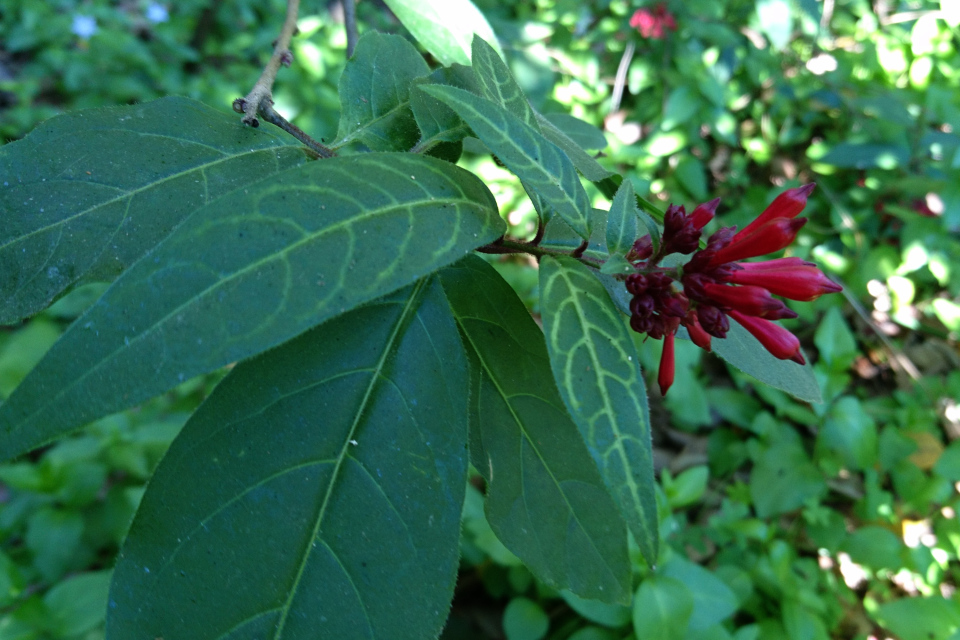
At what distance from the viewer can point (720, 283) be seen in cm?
64

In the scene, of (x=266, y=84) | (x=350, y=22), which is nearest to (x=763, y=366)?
(x=266, y=84)

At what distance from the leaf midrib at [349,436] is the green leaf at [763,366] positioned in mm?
347

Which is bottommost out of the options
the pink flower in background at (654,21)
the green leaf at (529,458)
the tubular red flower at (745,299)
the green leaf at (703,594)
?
the green leaf at (703,594)

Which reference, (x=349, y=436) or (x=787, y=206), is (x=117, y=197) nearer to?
(x=349, y=436)

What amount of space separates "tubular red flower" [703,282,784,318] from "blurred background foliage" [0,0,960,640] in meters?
0.51

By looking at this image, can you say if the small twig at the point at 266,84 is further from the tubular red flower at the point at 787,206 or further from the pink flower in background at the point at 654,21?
the pink flower in background at the point at 654,21

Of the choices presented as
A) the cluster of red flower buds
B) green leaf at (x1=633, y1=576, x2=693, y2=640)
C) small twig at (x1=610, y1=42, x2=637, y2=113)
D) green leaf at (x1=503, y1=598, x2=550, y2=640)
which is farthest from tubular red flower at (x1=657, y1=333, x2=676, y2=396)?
small twig at (x1=610, y1=42, x2=637, y2=113)

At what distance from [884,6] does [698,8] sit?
1657mm

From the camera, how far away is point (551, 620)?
6.09ft

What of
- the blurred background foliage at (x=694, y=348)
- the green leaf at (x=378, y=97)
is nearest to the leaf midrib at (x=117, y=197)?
the green leaf at (x=378, y=97)

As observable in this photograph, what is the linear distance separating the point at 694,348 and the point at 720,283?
1534 mm

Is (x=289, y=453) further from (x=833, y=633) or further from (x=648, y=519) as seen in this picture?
(x=833, y=633)

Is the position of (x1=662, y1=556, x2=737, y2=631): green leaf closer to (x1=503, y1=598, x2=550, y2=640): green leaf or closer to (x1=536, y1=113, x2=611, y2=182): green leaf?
(x1=503, y1=598, x2=550, y2=640): green leaf

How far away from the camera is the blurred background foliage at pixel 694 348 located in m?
1.67
